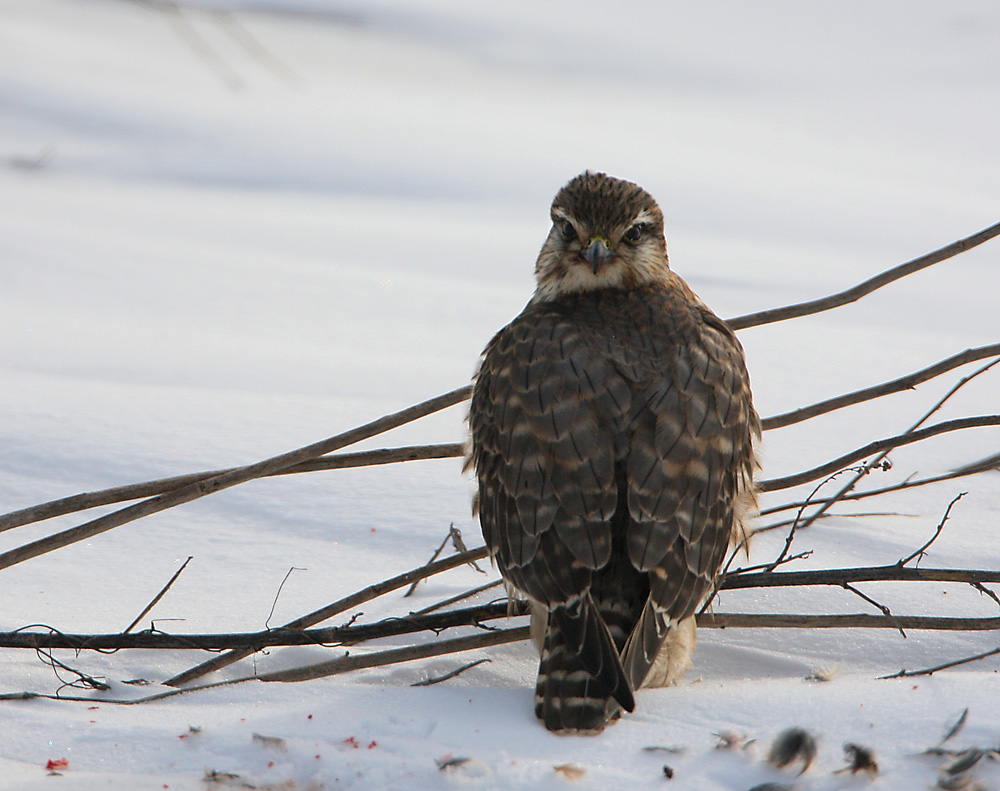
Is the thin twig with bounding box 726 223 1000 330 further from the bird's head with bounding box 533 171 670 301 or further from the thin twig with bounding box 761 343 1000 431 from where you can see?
the bird's head with bounding box 533 171 670 301

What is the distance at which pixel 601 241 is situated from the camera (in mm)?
3045

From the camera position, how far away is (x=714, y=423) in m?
2.54

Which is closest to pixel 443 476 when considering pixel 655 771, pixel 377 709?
pixel 377 709

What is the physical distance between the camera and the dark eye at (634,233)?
310 centimetres

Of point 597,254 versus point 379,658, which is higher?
point 597,254

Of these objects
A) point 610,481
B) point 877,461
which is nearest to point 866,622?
point 877,461

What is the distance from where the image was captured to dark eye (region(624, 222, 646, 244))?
3104mm

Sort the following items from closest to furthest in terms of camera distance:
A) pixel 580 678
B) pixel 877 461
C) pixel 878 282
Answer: pixel 580 678 → pixel 877 461 → pixel 878 282

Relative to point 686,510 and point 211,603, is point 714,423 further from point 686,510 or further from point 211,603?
point 211,603

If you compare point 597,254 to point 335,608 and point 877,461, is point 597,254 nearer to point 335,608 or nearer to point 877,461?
point 877,461

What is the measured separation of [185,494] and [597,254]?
1.25 m

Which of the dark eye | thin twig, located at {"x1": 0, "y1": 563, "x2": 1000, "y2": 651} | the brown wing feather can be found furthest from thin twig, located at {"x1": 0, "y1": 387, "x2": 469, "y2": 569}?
the dark eye

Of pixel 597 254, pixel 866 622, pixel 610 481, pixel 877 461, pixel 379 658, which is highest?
pixel 597 254

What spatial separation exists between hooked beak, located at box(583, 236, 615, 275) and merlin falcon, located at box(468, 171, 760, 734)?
0.15m
